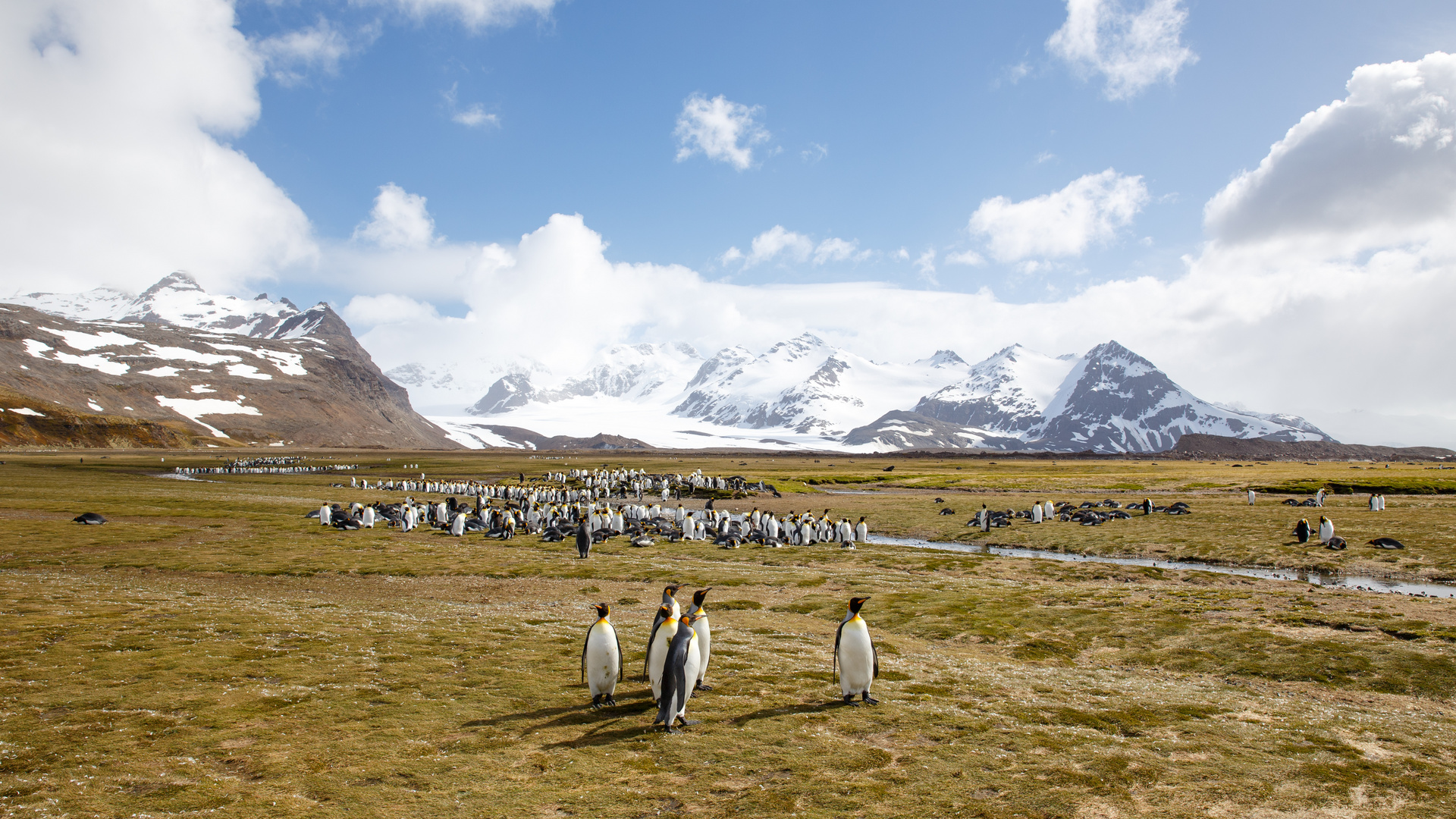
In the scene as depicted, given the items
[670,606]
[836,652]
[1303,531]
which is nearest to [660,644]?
[670,606]

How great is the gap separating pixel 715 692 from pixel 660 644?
1610 mm

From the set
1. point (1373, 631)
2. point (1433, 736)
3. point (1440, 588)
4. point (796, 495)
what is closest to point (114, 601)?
point (1433, 736)

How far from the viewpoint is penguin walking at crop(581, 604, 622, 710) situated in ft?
32.4

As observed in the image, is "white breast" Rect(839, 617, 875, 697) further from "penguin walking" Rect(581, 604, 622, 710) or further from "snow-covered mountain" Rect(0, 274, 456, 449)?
"snow-covered mountain" Rect(0, 274, 456, 449)

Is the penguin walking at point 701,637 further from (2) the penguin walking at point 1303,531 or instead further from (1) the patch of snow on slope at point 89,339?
(1) the patch of snow on slope at point 89,339

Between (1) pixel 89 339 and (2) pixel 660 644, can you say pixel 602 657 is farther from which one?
(1) pixel 89 339

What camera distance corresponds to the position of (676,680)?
9109 mm

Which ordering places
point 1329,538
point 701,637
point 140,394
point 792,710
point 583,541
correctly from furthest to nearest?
1. point 140,394
2. point 1329,538
3. point 583,541
4. point 701,637
5. point 792,710

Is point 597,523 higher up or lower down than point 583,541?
lower down

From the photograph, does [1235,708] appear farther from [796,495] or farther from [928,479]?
[928,479]

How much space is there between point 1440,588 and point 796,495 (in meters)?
44.8

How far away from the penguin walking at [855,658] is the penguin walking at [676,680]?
2.39 meters

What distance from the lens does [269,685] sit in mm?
10109

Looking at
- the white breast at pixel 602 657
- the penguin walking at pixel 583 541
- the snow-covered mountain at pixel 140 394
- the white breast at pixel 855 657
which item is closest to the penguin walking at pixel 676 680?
the white breast at pixel 602 657
